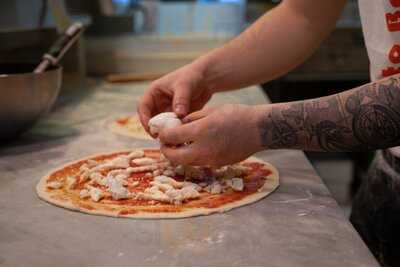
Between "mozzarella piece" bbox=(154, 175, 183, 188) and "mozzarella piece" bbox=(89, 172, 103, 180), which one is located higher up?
"mozzarella piece" bbox=(154, 175, 183, 188)

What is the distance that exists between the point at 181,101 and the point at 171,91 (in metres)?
0.09

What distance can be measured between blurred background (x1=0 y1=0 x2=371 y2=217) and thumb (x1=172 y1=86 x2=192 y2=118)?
0.88 metres

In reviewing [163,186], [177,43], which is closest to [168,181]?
[163,186]

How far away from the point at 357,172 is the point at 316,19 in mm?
1634

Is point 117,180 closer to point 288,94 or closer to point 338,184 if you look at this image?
point 288,94

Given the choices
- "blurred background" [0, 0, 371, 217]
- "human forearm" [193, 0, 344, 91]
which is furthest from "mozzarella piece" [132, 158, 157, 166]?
"blurred background" [0, 0, 371, 217]

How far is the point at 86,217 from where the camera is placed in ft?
2.80

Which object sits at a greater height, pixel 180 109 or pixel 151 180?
pixel 180 109

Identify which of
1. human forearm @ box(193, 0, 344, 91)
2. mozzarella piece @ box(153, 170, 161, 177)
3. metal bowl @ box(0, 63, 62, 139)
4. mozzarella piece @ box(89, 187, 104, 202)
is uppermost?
human forearm @ box(193, 0, 344, 91)

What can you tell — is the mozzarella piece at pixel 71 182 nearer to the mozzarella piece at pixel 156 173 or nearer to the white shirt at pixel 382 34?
the mozzarella piece at pixel 156 173

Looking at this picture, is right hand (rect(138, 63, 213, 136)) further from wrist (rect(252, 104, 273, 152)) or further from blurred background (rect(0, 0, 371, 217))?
blurred background (rect(0, 0, 371, 217))

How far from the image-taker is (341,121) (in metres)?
0.81

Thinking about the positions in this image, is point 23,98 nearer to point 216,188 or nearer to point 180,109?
point 180,109

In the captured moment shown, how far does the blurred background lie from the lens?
2121mm
